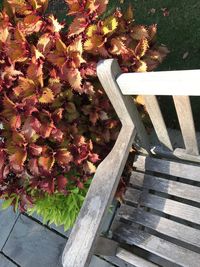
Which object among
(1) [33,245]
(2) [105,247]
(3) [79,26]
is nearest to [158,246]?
(2) [105,247]

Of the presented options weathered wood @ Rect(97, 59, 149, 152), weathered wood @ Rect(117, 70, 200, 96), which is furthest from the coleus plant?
weathered wood @ Rect(117, 70, 200, 96)

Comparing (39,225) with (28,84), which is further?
(39,225)

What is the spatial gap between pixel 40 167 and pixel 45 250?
3.29 ft

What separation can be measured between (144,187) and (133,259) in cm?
35

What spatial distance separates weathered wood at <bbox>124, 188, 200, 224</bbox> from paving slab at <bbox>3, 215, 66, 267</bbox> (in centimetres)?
93

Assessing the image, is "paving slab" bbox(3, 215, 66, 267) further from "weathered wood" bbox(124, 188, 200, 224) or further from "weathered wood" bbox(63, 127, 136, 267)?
"weathered wood" bbox(63, 127, 136, 267)

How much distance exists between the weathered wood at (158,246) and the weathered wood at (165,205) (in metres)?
0.13

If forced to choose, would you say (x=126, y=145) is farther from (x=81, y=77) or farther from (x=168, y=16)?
(x=168, y=16)

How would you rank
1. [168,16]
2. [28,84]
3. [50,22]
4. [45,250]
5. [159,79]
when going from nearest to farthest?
[159,79] → [28,84] → [50,22] → [45,250] → [168,16]

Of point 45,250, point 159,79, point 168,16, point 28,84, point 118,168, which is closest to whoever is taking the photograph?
point 159,79

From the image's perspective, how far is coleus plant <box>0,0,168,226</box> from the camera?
1914 millimetres

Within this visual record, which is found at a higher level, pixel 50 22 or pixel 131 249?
pixel 50 22

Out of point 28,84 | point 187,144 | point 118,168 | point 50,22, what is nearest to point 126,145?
point 118,168

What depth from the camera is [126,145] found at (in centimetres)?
183
